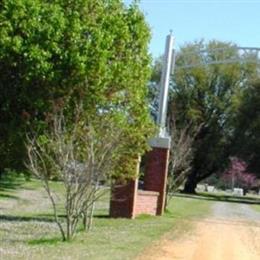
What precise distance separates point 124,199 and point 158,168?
386 cm

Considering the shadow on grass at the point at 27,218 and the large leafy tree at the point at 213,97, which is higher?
the large leafy tree at the point at 213,97

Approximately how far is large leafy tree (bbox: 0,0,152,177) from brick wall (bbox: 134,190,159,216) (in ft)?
14.2

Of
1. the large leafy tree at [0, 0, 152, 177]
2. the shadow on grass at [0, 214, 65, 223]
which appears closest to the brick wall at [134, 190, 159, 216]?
the shadow on grass at [0, 214, 65, 223]

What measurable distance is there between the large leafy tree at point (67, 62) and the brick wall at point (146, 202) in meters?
4.33

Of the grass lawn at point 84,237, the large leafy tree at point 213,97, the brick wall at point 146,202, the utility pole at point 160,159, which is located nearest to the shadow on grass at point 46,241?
the grass lawn at point 84,237

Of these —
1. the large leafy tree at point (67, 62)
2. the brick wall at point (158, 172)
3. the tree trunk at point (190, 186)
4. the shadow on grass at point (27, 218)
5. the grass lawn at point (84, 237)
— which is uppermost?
the large leafy tree at point (67, 62)

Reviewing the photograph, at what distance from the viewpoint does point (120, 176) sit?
22.8 metres

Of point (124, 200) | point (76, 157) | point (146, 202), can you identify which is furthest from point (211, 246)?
point (146, 202)

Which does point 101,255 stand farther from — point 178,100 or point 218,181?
point 218,181

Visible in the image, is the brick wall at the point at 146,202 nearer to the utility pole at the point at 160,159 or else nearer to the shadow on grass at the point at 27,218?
the utility pole at the point at 160,159

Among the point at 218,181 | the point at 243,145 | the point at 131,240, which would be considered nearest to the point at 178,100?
the point at 243,145

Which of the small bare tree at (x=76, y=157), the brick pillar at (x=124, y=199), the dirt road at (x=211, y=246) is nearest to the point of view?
the dirt road at (x=211, y=246)

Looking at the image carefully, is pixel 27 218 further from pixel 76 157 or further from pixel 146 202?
pixel 146 202

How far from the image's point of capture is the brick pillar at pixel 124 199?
80.9 ft
